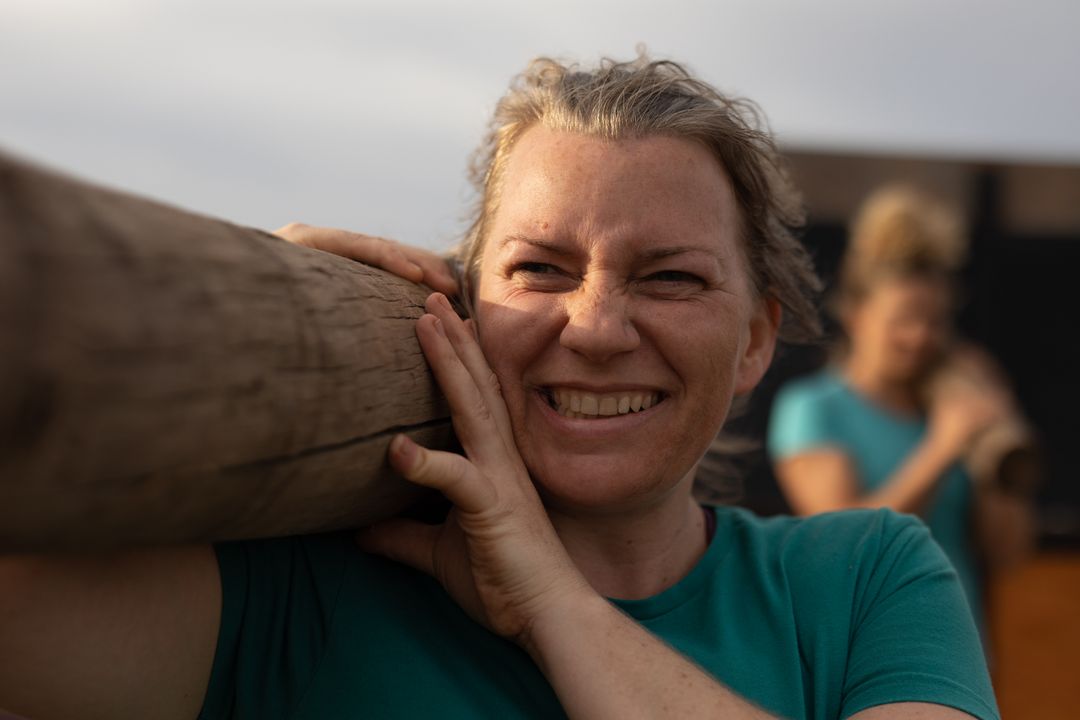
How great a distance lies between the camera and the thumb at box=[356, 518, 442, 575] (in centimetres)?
159

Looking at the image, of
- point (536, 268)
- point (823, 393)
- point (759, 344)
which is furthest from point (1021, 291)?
point (536, 268)

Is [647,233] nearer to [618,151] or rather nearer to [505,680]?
[618,151]

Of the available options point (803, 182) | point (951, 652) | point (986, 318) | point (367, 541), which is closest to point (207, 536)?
point (367, 541)

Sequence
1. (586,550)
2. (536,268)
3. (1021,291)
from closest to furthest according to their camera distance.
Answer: (536,268) < (586,550) < (1021,291)

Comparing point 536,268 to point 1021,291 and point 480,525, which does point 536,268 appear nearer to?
point 480,525

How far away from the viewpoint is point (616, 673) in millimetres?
1439

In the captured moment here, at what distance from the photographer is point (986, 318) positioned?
8.50 meters

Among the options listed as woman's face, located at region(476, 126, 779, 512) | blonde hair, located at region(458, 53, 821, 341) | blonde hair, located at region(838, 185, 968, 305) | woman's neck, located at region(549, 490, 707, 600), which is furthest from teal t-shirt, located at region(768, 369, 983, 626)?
woman's face, located at region(476, 126, 779, 512)

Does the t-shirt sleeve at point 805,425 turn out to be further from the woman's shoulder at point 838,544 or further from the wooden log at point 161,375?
the wooden log at point 161,375

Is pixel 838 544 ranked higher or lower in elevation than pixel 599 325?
lower

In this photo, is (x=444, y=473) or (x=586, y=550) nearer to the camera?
(x=444, y=473)

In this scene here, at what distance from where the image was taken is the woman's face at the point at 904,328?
13.3 ft

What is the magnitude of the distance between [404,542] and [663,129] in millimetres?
697

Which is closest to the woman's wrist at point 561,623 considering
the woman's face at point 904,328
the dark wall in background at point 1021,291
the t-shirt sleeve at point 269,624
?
the t-shirt sleeve at point 269,624
